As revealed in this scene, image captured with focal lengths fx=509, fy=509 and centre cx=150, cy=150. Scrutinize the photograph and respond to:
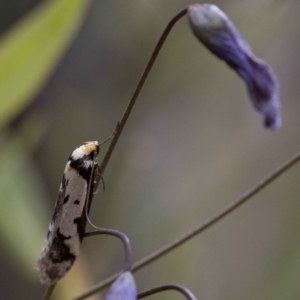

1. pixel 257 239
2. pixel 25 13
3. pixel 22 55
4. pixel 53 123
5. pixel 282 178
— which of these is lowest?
pixel 257 239

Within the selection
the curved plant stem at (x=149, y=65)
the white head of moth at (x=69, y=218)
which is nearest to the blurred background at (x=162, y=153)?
the white head of moth at (x=69, y=218)

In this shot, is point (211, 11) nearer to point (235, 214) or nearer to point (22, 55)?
point (22, 55)

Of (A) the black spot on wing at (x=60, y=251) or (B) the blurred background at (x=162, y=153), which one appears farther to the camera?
(B) the blurred background at (x=162, y=153)

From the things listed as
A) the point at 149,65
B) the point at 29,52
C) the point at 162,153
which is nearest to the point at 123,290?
the point at 149,65

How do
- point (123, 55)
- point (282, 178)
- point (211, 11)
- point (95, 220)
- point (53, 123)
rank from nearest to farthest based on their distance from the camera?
point (211, 11) → point (95, 220) → point (53, 123) → point (123, 55) → point (282, 178)

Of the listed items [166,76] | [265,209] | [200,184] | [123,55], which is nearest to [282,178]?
[265,209]

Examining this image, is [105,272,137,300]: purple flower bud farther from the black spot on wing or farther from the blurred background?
the blurred background

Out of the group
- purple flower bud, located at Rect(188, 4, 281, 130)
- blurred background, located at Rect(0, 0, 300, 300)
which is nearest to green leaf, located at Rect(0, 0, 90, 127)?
blurred background, located at Rect(0, 0, 300, 300)

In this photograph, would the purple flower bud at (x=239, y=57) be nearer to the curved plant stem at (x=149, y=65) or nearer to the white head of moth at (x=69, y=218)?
the curved plant stem at (x=149, y=65)
